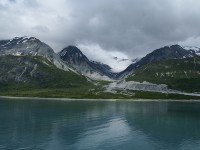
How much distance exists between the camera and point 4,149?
237 feet

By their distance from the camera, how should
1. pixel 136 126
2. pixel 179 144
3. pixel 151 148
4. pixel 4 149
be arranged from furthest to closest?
1. pixel 136 126
2. pixel 179 144
3. pixel 151 148
4. pixel 4 149

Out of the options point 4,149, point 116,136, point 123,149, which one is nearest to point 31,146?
point 4,149

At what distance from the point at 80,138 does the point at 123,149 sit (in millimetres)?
15346

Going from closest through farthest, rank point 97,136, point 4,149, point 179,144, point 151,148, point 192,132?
point 4,149 → point 151,148 → point 179,144 → point 97,136 → point 192,132

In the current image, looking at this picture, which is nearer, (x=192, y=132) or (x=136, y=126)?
(x=192, y=132)

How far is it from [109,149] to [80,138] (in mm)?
13503

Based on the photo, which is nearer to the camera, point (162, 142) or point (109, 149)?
point (109, 149)

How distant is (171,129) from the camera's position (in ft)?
359

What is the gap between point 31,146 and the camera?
76.1m

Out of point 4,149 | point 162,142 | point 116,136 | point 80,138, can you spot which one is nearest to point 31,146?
point 4,149

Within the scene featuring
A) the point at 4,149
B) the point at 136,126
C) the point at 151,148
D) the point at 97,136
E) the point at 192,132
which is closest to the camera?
the point at 4,149

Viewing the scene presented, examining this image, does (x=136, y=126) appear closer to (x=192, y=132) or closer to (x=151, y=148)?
(x=192, y=132)

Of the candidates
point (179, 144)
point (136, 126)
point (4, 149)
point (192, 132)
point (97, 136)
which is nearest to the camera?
point (4, 149)

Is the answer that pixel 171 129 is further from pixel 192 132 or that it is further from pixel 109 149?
pixel 109 149
